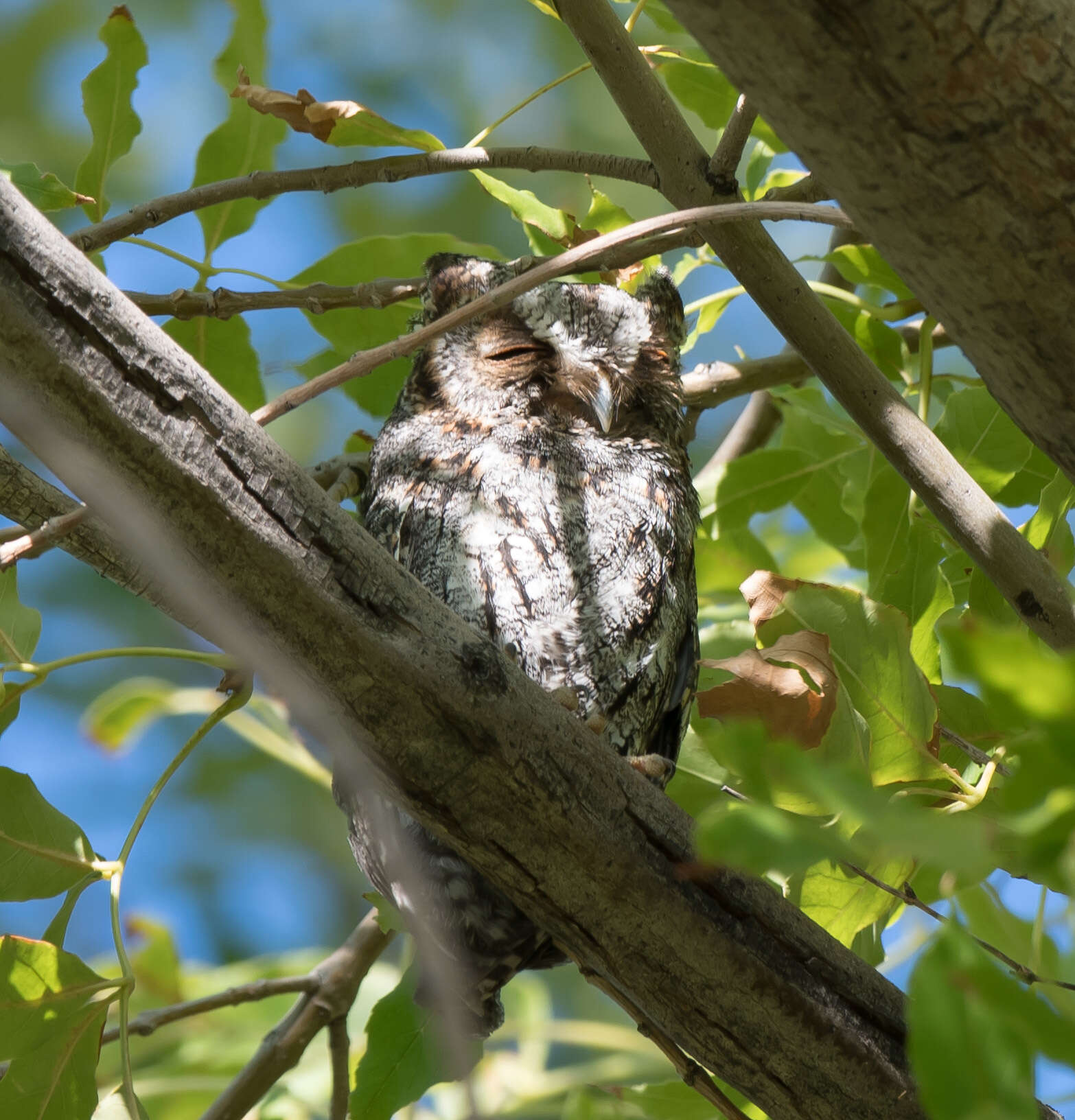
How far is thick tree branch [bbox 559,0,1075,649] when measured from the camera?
111 cm

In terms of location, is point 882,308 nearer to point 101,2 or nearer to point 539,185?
point 539,185

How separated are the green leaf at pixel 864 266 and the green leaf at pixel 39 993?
1.29m

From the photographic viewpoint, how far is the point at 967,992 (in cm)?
47

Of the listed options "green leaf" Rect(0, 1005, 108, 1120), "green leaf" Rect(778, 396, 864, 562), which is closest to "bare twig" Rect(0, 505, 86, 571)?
"green leaf" Rect(0, 1005, 108, 1120)

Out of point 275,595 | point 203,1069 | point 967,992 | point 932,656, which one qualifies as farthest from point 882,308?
point 203,1069

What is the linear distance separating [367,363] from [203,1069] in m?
1.56

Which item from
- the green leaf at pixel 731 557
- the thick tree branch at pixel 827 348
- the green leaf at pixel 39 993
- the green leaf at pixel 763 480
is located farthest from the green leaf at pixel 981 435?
the green leaf at pixel 39 993

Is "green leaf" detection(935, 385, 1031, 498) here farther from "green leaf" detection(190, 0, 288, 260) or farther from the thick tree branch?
"green leaf" detection(190, 0, 288, 260)

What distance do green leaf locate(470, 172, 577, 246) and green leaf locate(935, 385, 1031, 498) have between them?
568 millimetres

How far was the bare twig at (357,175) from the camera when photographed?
133 cm

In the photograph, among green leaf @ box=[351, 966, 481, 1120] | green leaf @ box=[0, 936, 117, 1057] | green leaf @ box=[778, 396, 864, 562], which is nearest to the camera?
green leaf @ box=[0, 936, 117, 1057]

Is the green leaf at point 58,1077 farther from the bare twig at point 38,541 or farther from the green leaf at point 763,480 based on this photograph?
the green leaf at point 763,480

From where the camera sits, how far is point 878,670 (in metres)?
1.03

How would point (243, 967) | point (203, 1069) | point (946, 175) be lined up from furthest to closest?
1. point (243, 967)
2. point (203, 1069)
3. point (946, 175)
